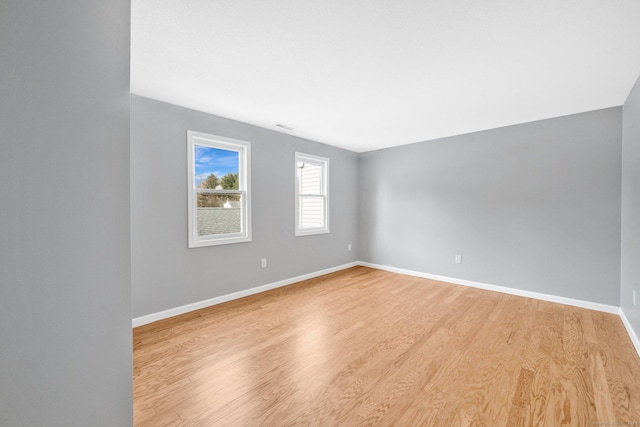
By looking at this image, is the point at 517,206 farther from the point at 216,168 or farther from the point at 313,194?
the point at 216,168

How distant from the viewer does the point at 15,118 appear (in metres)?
0.57

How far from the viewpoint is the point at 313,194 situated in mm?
4707

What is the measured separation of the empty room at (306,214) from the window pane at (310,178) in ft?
0.18

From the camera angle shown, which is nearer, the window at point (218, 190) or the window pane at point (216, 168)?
the window at point (218, 190)

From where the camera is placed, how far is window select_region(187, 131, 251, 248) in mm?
3116

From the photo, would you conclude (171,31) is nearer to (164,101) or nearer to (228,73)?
(228,73)

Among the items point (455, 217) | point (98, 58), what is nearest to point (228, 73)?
point (98, 58)

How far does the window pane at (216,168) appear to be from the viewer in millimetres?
3236

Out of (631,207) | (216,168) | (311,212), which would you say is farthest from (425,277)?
(216,168)

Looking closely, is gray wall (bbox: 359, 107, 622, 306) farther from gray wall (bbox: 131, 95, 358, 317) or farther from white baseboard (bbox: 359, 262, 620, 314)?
gray wall (bbox: 131, 95, 358, 317)

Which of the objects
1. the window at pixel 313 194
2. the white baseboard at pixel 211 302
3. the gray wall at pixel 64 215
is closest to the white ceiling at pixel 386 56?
the gray wall at pixel 64 215

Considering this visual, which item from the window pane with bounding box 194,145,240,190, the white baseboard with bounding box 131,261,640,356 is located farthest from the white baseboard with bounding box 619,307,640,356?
the window pane with bounding box 194,145,240,190

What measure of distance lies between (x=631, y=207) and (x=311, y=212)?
3.86 meters

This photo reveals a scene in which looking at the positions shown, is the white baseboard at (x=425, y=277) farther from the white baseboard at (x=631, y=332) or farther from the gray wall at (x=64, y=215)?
the gray wall at (x=64, y=215)
